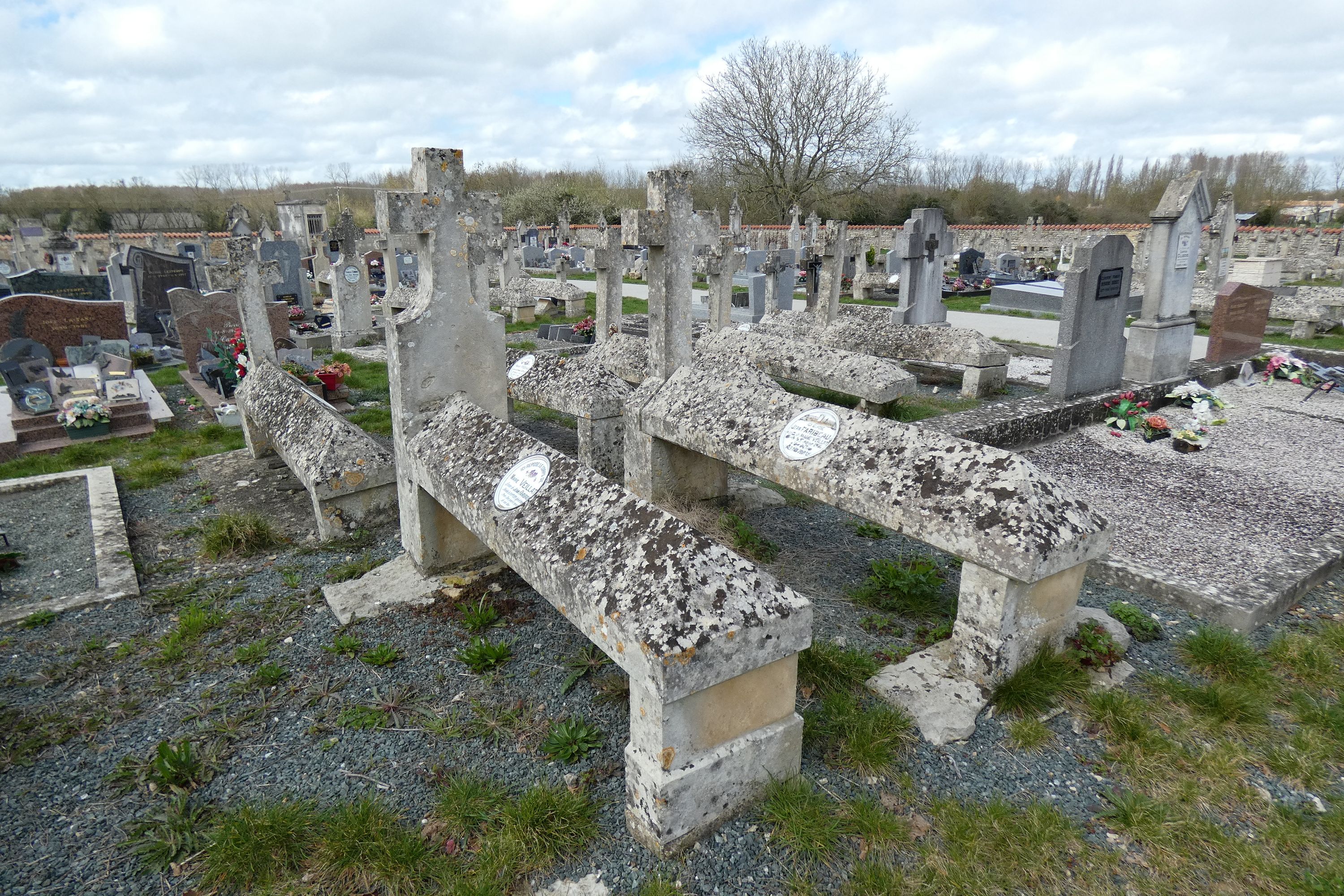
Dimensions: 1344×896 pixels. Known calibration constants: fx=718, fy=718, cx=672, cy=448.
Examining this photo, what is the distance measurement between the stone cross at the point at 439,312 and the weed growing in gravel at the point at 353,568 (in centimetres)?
39

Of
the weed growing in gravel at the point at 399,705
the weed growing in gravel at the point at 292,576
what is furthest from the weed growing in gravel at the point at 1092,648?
the weed growing in gravel at the point at 292,576

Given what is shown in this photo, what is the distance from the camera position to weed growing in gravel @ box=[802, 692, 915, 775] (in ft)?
9.64

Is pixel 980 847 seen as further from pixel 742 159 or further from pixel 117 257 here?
pixel 742 159

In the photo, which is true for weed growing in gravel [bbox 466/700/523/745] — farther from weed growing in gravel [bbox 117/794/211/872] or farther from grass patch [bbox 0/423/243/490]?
grass patch [bbox 0/423/243/490]

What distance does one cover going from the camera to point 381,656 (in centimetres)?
370

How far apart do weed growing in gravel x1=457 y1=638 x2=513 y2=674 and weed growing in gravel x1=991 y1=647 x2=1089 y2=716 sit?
2.37 metres

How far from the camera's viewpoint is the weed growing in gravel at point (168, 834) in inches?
102

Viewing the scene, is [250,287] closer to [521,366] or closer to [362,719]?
[521,366]

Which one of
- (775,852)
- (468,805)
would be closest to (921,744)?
(775,852)

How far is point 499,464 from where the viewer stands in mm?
3688

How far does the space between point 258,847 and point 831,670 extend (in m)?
2.43

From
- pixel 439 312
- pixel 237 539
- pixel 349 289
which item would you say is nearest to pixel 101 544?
pixel 237 539

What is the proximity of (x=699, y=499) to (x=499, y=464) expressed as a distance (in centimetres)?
228

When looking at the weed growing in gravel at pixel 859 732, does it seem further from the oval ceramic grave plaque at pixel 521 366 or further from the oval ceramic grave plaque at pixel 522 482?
the oval ceramic grave plaque at pixel 521 366
